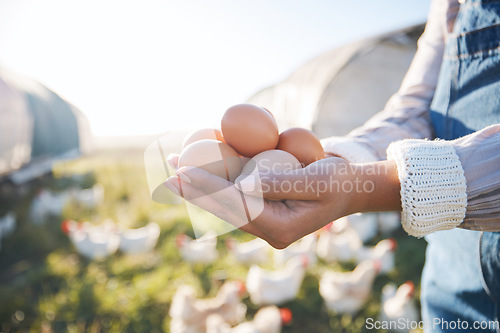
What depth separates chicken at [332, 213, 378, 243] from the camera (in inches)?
137

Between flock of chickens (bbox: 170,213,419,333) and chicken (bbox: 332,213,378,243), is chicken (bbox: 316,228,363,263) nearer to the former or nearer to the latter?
flock of chickens (bbox: 170,213,419,333)

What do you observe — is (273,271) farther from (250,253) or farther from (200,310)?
(200,310)

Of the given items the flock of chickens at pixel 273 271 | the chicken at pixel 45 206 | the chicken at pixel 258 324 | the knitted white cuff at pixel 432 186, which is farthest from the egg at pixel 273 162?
the chicken at pixel 45 206

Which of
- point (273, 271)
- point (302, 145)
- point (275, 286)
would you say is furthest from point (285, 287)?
point (302, 145)

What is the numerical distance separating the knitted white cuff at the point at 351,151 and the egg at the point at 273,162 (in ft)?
0.43

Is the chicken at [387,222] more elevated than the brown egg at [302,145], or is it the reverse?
the brown egg at [302,145]

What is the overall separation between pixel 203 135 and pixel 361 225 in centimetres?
291

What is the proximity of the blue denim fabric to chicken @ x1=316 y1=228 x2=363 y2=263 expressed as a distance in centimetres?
213

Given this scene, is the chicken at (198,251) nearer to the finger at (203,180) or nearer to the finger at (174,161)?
the finger at (174,161)

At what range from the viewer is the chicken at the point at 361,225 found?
3475mm

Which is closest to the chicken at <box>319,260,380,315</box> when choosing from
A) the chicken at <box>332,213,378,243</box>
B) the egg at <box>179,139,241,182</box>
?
the chicken at <box>332,213,378,243</box>

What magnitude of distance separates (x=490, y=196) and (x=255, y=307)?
2369mm

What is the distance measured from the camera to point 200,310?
2213mm

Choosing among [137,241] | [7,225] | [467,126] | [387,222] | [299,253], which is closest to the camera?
[467,126]
